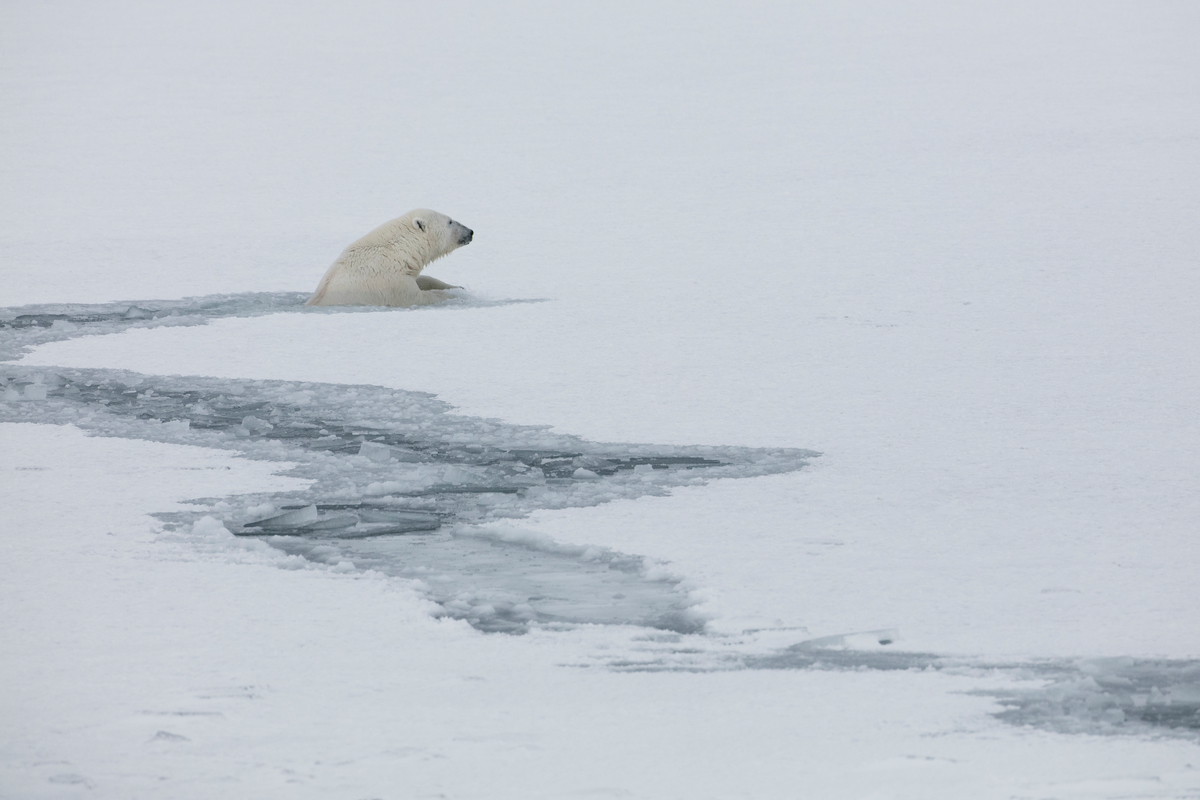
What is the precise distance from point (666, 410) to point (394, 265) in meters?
2.62

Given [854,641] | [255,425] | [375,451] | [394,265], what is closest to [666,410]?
[375,451]

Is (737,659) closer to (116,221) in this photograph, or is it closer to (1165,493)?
(1165,493)

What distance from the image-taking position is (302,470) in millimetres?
4500

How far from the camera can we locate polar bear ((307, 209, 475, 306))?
283 inches

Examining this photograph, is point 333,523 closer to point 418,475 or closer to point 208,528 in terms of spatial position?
point 208,528

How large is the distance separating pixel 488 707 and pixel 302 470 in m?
1.93

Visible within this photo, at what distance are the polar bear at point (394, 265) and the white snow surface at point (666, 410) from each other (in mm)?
257

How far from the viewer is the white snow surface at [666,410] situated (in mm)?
2598

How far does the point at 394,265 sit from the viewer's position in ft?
24.0

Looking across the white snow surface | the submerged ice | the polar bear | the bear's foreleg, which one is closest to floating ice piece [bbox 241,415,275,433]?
the submerged ice

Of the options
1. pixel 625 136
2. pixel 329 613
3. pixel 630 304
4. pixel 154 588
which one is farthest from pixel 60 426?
pixel 625 136

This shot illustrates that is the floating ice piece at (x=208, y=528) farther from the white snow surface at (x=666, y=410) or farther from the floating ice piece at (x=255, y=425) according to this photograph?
the floating ice piece at (x=255, y=425)

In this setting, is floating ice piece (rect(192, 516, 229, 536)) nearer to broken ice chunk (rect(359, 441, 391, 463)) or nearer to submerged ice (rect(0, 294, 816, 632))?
submerged ice (rect(0, 294, 816, 632))

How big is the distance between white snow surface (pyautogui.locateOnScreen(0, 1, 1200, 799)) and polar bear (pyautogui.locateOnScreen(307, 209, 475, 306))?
0.26 m
